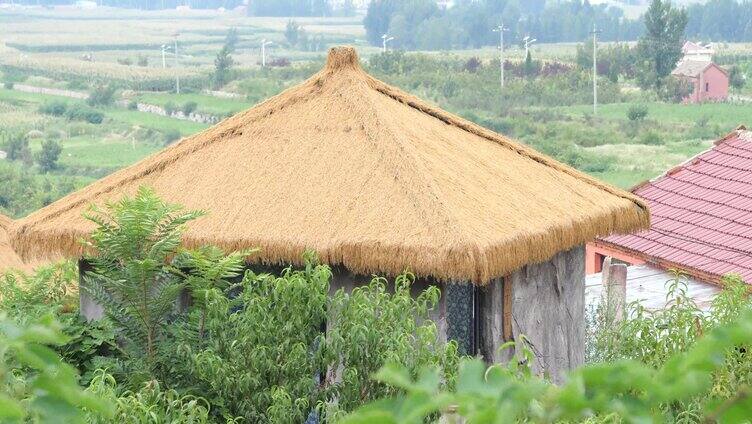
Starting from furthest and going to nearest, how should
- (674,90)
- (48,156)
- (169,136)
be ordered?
(674,90) < (169,136) < (48,156)

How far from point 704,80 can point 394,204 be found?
47740 mm

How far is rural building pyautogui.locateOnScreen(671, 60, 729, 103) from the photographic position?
171 feet

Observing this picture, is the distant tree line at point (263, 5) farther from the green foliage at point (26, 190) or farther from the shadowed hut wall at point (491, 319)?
the shadowed hut wall at point (491, 319)

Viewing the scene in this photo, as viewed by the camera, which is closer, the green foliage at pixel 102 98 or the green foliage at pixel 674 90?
the green foliage at pixel 674 90

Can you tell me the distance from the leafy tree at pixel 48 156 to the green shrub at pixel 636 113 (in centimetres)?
2010

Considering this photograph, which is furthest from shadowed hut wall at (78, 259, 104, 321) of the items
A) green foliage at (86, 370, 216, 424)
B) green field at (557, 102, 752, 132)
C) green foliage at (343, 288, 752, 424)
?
green field at (557, 102, 752, 132)

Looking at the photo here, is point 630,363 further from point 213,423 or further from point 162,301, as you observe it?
point 162,301

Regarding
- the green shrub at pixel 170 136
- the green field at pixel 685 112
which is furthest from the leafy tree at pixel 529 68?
the green shrub at pixel 170 136

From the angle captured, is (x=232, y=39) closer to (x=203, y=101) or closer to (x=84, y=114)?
(x=203, y=101)

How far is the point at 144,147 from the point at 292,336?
40961mm

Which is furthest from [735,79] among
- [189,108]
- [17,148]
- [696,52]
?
[17,148]

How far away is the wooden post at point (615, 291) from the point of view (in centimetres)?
830

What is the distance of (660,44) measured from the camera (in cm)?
5281

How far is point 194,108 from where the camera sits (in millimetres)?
50625
